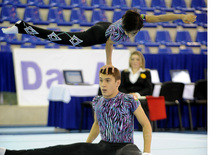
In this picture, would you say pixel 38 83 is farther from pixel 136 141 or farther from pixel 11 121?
pixel 136 141

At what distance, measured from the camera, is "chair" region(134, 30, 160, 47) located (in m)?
10.1

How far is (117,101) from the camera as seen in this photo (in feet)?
8.54

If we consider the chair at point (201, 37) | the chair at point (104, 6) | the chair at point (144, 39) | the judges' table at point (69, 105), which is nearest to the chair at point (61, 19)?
the chair at point (104, 6)

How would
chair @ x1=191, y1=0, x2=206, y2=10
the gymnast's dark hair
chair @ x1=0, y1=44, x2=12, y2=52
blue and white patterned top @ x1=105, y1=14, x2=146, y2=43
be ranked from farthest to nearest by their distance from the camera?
chair @ x1=191, y1=0, x2=206, y2=10
chair @ x1=0, y1=44, x2=12, y2=52
blue and white patterned top @ x1=105, y1=14, x2=146, y2=43
the gymnast's dark hair

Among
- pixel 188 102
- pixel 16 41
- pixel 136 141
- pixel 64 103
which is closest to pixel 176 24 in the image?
pixel 188 102

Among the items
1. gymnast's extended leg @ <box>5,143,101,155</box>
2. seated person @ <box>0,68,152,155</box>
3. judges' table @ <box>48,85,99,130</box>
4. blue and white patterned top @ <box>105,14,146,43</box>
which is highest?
blue and white patterned top @ <box>105,14,146,43</box>

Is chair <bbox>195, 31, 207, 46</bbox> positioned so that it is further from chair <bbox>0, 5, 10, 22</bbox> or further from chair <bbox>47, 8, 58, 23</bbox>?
chair <bbox>0, 5, 10, 22</bbox>

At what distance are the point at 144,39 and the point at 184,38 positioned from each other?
1.28 m

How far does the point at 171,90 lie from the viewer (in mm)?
7000

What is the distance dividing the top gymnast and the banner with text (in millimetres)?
5187

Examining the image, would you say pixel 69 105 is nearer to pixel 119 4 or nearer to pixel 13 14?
pixel 13 14

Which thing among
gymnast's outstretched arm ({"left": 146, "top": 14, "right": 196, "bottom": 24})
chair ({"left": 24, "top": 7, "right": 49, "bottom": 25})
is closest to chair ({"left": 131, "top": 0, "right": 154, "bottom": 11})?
chair ({"left": 24, "top": 7, "right": 49, "bottom": 25})

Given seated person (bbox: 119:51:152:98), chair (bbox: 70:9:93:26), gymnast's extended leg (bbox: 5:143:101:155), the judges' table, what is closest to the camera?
gymnast's extended leg (bbox: 5:143:101:155)

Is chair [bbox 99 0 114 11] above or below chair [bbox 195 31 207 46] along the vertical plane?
above
